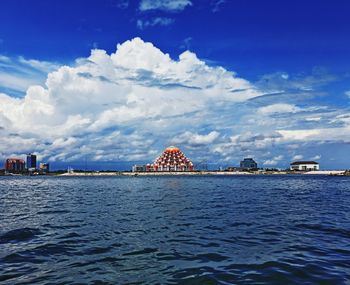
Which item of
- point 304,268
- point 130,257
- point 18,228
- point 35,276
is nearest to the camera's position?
point 35,276

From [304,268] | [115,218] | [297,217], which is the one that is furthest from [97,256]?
[297,217]

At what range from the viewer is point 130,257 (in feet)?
52.7

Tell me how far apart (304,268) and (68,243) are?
12987mm

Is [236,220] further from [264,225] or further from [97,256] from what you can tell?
[97,256]

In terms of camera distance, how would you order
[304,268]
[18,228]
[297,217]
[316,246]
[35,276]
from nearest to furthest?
[35,276] → [304,268] → [316,246] → [18,228] → [297,217]

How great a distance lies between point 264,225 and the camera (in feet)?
84.5

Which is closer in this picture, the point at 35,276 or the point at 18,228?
the point at 35,276

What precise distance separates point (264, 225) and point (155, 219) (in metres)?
9.45

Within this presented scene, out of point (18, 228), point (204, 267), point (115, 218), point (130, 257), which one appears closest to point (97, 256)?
point (130, 257)

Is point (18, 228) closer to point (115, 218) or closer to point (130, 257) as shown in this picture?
point (115, 218)

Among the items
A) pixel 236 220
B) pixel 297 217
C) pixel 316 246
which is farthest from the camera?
pixel 297 217

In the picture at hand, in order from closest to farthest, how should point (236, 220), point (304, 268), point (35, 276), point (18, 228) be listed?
point (35, 276)
point (304, 268)
point (18, 228)
point (236, 220)

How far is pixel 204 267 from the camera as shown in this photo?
1427 centimetres

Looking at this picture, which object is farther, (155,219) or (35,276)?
(155,219)
